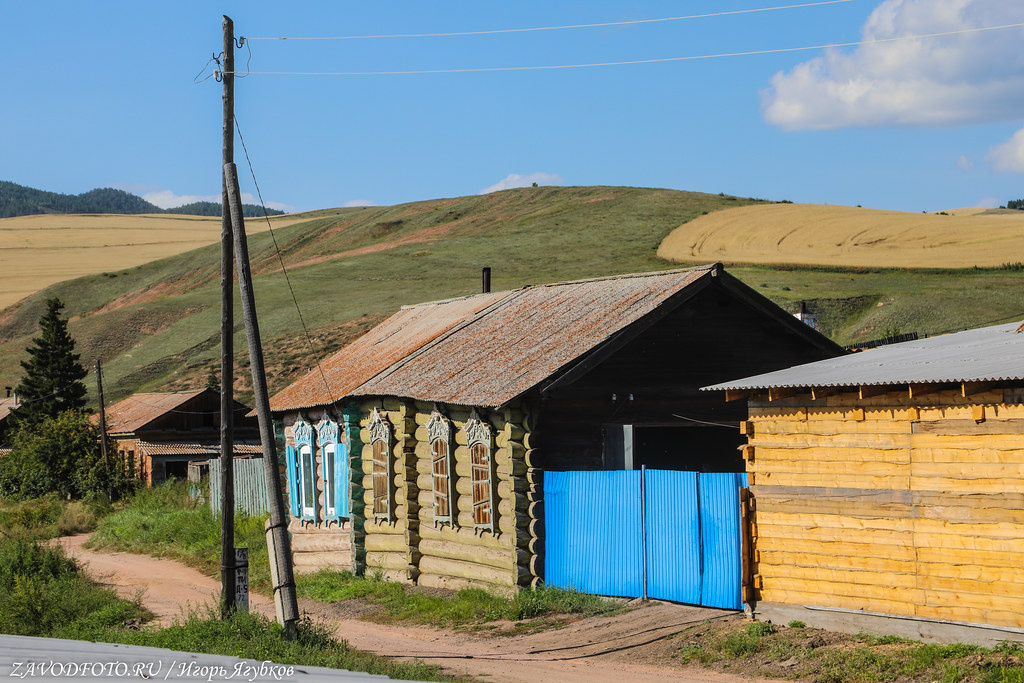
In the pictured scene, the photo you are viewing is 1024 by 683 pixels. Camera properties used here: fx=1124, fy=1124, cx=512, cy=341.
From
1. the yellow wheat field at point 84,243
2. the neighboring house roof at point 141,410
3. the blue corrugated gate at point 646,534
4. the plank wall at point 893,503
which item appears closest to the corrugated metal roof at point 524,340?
the blue corrugated gate at point 646,534

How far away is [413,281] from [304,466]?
189 feet

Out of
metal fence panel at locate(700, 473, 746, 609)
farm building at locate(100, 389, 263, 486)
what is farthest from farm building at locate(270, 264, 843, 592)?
farm building at locate(100, 389, 263, 486)

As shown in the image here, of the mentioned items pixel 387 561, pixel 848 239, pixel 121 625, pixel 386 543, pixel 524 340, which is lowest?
pixel 121 625

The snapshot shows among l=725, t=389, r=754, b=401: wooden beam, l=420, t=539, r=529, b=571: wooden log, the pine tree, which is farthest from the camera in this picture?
the pine tree

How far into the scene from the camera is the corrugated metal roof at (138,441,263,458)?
4900 cm

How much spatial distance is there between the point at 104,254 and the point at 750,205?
246ft

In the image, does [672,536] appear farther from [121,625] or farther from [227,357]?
[121,625]

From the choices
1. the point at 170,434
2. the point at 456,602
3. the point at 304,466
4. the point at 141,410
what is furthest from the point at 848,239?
the point at 456,602

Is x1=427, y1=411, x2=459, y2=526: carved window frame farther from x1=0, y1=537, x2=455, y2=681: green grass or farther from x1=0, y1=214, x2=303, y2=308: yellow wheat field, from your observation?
x1=0, y1=214, x2=303, y2=308: yellow wheat field

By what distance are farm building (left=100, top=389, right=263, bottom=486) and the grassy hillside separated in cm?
→ 921

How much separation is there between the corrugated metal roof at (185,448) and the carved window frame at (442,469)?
27.9 metres

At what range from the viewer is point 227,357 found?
16312 mm

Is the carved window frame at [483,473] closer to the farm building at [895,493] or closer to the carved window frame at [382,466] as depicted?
the carved window frame at [382,466]

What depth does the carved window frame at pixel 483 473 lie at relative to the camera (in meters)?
19.2
